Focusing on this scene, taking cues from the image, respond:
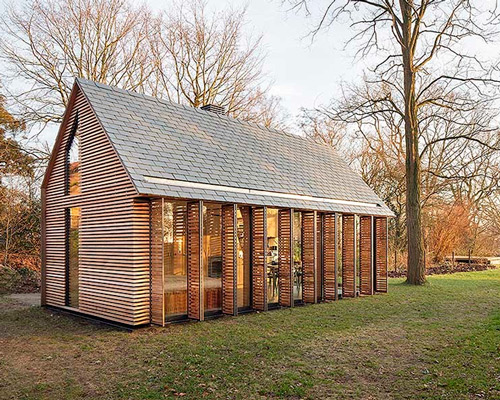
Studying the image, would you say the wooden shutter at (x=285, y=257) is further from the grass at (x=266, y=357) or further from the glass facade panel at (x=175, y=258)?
the glass facade panel at (x=175, y=258)

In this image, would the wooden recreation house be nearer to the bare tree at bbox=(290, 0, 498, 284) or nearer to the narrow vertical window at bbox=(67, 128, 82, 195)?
the narrow vertical window at bbox=(67, 128, 82, 195)

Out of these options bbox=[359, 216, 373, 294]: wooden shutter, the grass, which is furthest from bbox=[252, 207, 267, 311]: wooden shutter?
bbox=[359, 216, 373, 294]: wooden shutter

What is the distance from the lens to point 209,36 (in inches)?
866

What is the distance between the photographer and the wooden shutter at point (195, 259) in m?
9.27

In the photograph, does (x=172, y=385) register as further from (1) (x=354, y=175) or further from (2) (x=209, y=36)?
(2) (x=209, y=36)

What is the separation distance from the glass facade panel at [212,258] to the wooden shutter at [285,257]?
1808 mm

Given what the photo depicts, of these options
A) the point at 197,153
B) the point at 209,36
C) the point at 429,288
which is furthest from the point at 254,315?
the point at 209,36

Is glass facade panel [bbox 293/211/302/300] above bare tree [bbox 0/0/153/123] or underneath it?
underneath

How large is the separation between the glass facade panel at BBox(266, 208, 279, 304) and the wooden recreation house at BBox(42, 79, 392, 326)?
0.10ft

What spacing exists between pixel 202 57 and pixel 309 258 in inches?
522

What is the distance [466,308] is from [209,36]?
16719 millimetres

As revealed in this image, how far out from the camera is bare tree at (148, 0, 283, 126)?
855 inches

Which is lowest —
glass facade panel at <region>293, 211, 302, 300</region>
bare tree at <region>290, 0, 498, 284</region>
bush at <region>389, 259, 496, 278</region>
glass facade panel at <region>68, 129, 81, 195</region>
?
Result: bush at <region>389, 259, 496, 278</region>

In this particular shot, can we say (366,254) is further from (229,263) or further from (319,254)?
(229,263)
